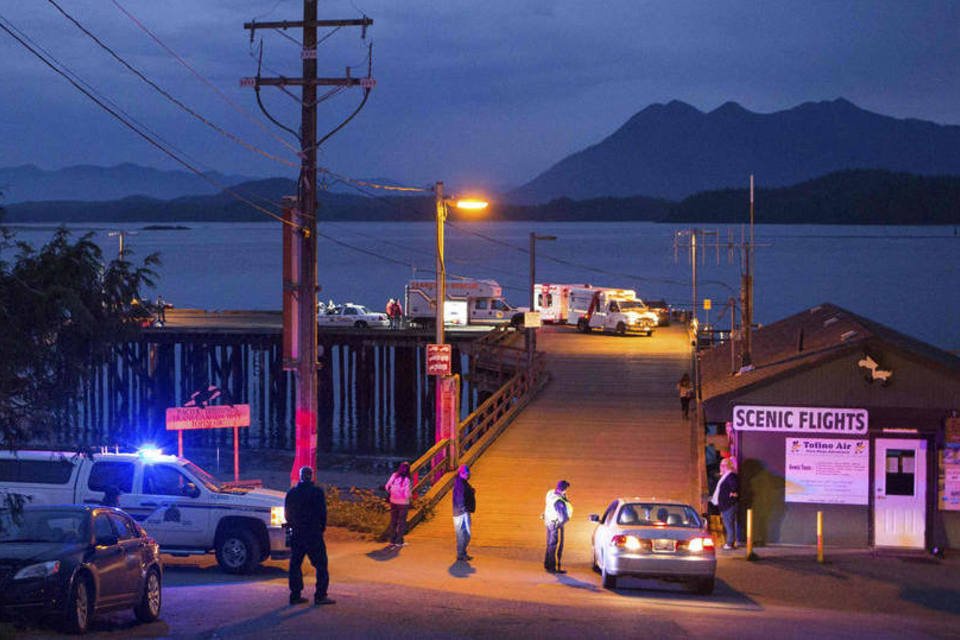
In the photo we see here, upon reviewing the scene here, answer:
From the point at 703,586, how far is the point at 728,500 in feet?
12.4

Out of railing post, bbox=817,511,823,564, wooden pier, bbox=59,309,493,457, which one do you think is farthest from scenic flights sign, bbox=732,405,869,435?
wooden pier, bbox=59,309,493,457

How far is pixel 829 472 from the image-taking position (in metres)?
20.9

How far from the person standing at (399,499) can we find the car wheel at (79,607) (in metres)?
8.08

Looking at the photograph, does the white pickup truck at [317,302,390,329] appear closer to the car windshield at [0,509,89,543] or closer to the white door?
the white door

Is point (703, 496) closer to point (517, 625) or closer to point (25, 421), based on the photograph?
point (517, 625)

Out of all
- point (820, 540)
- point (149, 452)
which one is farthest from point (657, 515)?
point (149, 452)

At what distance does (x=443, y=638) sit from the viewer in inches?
471

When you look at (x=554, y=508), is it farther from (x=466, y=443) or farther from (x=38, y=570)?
(x=466, y=443)

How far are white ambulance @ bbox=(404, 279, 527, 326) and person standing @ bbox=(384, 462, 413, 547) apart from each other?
4532cm

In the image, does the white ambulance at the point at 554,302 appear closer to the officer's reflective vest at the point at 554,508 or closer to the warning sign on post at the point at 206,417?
the warning sign on post at the point at 206,417

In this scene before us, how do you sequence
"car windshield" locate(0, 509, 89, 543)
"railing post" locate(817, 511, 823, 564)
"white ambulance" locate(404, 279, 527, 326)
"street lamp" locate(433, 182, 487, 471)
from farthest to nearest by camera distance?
"white ambulance" locate(404, 279, 527, 326) < "street lamp" locate(433, 182, 487, 471) < "railing post" locate(817, 511, 823, 564) < "car windshield" locate(0, 509, 89, 543)

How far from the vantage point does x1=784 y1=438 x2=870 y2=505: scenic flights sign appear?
68.5 ft

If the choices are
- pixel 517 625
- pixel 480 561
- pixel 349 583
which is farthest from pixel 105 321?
pixel 480 561

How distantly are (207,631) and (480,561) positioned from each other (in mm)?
7773
